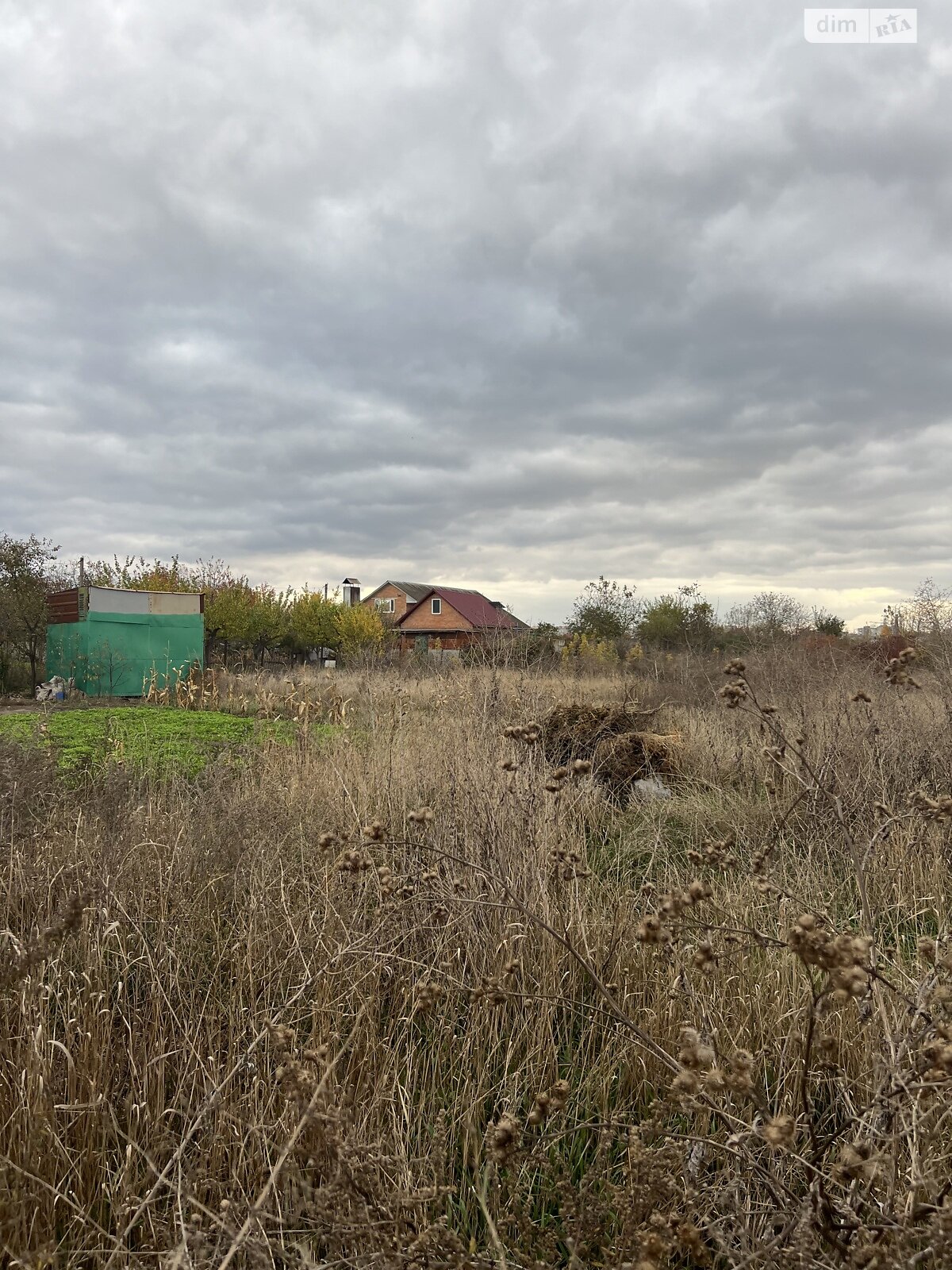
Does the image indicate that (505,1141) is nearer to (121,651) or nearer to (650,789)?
(650,789)

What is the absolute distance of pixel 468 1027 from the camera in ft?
8.13

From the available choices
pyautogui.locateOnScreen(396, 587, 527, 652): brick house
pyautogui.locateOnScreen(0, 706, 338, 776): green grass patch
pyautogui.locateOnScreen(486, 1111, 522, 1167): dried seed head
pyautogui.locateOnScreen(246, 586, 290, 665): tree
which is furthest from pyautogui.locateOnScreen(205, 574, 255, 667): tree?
pyautogui.locateOnScreen(486, 1111, 522, 1167): dried seed head

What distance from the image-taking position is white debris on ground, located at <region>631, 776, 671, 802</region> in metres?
6.03

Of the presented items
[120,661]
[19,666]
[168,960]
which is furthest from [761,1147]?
[19,666]

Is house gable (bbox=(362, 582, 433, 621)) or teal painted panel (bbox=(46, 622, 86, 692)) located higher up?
house gable (bbox=(362, 582, 433, 621))

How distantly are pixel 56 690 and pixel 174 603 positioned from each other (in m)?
3.93

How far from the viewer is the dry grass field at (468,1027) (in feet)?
4.15

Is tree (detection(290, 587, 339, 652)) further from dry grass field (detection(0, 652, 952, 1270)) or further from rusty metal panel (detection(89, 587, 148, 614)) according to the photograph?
dry grass field (detection(0, 652, 952, 1270))

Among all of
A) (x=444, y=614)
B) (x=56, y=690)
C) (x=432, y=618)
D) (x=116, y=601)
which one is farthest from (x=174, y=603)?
(x=432, y=618)

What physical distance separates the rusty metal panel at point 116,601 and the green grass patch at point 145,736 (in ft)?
20.6

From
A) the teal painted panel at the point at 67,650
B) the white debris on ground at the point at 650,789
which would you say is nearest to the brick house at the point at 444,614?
the teal painted panel at the point at 67,650

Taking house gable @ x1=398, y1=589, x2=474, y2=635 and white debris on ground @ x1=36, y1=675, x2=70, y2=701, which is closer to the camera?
white debris on ground @ x1=36, y1=675, x2=70, y2=701

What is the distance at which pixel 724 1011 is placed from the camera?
260cm

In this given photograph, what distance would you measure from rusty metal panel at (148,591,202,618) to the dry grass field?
46.2 ft
